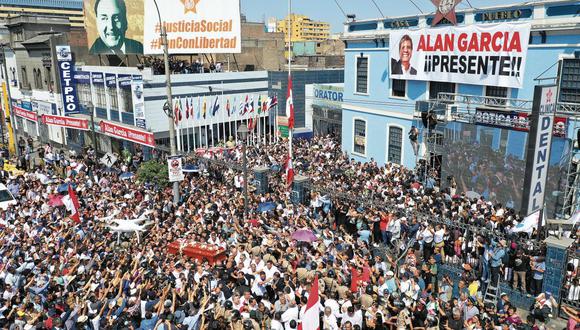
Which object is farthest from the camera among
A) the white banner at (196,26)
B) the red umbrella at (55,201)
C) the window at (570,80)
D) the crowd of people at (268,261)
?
the white banner at (196,26)

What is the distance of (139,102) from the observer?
1149 inches

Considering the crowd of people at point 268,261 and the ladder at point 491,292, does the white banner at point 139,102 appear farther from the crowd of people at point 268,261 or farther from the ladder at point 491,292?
the ladder at point 491,292

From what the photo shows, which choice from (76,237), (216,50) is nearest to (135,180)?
(76,237)

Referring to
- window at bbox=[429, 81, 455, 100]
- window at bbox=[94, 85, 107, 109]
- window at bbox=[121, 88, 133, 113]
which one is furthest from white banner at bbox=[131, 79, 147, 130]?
window at bbox=[429, 81, 455, 100]

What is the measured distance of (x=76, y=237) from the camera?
15.5 meters

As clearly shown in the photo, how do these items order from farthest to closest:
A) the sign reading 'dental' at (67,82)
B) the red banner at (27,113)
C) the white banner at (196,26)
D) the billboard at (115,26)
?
A: the red banner at (27,113) → the sign reading 'dental' at (67,82) → the billboard at (115,26) → the white banner at (196,26)

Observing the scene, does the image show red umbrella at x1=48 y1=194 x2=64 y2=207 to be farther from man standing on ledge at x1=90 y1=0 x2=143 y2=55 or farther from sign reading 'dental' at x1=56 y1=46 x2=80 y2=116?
sign reading 'dental' at x1=56 y1=46 x2=80 y2=116

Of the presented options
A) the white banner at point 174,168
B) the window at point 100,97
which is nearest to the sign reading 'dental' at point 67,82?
the window at point 100,97

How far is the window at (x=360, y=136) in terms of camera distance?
26.7 meters

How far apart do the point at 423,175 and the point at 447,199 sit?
483 centimetres

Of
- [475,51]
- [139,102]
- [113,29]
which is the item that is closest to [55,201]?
[139,102]

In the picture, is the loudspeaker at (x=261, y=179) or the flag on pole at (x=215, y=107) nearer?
the loudspeaker at (x=261, y=179)

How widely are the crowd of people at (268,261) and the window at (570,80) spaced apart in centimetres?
463

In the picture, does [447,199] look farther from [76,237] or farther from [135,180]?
[135,180]
